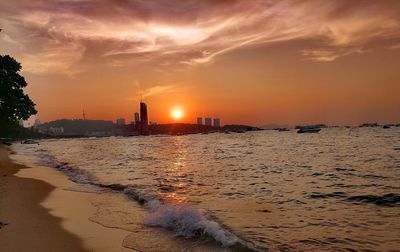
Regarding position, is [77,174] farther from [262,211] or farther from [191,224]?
[191,224]

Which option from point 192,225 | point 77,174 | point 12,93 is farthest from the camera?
point 12,93

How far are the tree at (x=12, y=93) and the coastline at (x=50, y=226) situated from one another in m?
20.2

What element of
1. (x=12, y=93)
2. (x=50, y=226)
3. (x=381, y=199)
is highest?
(x=12, y=93)

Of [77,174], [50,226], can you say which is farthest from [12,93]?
[50,226]

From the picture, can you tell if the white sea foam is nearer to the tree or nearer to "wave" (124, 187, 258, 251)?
"wave" (124, 187, 258, 251)

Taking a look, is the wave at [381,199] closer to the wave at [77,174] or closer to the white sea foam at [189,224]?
A: the white sea foam at [189,224]

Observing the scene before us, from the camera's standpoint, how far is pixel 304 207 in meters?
16.1

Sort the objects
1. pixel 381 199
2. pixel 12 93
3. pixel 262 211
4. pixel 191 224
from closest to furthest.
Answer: pixel 191 224 → pixel 262 211 → pixel 381 199 → pixel 12 93

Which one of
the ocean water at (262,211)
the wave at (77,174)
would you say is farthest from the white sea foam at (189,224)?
the wave at (77,174)

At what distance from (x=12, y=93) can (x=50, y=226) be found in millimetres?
28774

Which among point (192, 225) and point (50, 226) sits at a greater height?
point (50, 226)

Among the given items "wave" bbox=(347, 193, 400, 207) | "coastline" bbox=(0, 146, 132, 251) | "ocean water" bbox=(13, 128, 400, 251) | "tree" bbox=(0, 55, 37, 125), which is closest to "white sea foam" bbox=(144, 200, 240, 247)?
"ocean water" bbox=(13, 128, 400, 251)

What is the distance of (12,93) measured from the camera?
36000mm

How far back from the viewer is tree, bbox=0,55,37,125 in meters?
35.4
